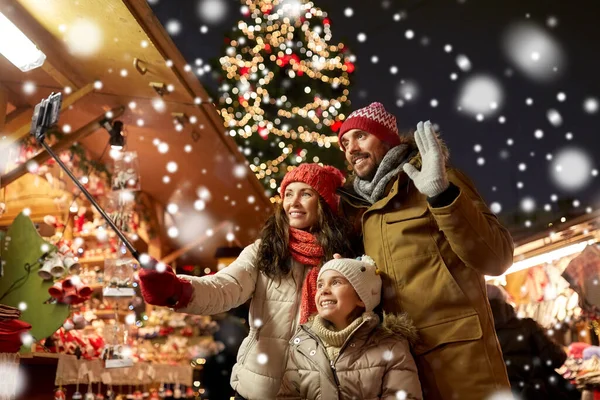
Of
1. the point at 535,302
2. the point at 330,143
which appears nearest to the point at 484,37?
the point at 330,143

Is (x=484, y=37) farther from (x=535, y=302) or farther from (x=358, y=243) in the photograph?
(x=358, y=243)

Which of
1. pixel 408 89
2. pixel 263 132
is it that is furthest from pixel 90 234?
pixel 408 89

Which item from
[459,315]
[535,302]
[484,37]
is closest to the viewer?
[459,315]

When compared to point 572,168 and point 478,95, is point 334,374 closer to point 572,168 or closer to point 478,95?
point 572,168

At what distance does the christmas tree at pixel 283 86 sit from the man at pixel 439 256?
815 cm

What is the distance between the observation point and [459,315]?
2150 millimetres

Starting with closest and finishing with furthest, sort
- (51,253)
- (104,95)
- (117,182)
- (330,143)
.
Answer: (51,253)
(104,95)
(117,182)
(330,143)

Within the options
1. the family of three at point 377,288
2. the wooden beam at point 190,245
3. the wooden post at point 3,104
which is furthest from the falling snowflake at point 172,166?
the family of three at point 377,288

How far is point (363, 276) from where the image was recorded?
2.25 meters

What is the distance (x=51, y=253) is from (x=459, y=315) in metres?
2.74

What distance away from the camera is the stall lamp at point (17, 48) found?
10.9 feet

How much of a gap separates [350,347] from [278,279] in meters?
0.48

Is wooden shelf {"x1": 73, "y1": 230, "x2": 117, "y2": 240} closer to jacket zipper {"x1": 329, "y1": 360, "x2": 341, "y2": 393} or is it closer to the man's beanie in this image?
the man's beanie

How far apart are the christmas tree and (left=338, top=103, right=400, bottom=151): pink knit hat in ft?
25.7
